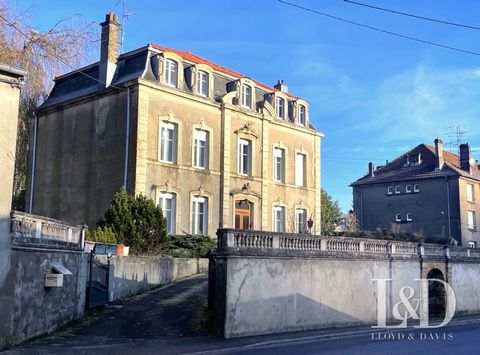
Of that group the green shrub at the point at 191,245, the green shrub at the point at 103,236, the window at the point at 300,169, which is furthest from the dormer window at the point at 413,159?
the green shrub at the point at 103,236

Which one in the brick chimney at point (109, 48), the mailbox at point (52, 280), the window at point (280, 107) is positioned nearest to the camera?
the mailbox at point (52, 280)

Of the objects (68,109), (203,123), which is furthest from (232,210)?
(68,109)

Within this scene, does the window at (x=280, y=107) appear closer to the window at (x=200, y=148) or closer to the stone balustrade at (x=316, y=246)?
the window at (x=200, y=148)

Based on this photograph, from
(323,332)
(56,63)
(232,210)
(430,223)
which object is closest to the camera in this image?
(323,332)

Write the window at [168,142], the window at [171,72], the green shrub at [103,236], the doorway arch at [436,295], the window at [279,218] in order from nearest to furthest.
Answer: the green shrub at [103,236]
the doorway arch at [436,295]
the window at [168,142]
the window at [171,72]
the window at [279,218]

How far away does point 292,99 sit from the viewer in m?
36.5

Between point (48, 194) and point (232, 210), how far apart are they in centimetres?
1050

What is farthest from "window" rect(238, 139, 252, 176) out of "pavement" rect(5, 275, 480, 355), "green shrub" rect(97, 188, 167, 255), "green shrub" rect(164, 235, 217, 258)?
"pavement" rect(5, 275, 480, 355)

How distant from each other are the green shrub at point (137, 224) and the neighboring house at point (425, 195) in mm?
30162

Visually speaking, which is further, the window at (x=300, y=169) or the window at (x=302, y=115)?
the window at (x=302, y=115)

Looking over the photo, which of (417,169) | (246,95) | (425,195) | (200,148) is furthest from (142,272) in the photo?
(417,169)

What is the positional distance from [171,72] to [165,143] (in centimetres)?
381

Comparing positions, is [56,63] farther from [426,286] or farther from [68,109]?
[426,286]

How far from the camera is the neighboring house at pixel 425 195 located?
4981 centimetres
